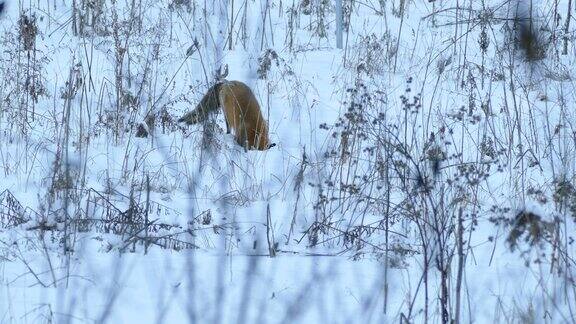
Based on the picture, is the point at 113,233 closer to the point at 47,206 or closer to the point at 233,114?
the point at 47,206

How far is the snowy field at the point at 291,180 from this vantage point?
403cm

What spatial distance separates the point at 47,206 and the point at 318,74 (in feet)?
13.2

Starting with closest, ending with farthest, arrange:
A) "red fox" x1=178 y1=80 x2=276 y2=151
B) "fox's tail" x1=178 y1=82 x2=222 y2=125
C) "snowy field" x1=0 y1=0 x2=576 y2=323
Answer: "snowy field" x1=0 y1=0 x2=576 y2=323
"red fox" x1=178 y1=80 x2=276 y2=151
"fox's tail" x1=178 y1=82 x2=222 y2=125

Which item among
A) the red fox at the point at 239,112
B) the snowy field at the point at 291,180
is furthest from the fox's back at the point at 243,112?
the snowy field at the point at 291,180

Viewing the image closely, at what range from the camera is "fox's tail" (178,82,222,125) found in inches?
282

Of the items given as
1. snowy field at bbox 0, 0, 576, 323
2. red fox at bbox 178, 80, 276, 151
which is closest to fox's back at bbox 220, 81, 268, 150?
red fox at bbox 178, 80, 276, 151

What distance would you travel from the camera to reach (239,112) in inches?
281

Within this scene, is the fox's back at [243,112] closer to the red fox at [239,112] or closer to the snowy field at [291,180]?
the red fox at [239,112]

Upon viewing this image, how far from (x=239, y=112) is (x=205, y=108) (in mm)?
293

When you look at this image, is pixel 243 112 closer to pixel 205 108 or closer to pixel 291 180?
pixel 205 108

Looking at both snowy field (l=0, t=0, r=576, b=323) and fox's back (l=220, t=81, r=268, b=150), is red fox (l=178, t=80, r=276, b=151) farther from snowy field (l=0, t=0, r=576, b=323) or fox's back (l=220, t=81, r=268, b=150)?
snowy field (l=0, t=0, r=576, b=323)

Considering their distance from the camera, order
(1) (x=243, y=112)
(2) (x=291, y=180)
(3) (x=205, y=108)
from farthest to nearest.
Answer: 1. (3) (x=205, y=108)
2. (1) (x=243, y=112)
3. (2) (x=291, y=180)

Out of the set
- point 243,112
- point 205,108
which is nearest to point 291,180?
A: point 243,112

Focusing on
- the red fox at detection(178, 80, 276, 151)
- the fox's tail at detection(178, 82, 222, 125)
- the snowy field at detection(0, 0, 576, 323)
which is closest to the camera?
the snowy field at detection(0, 0, 576, 323)
